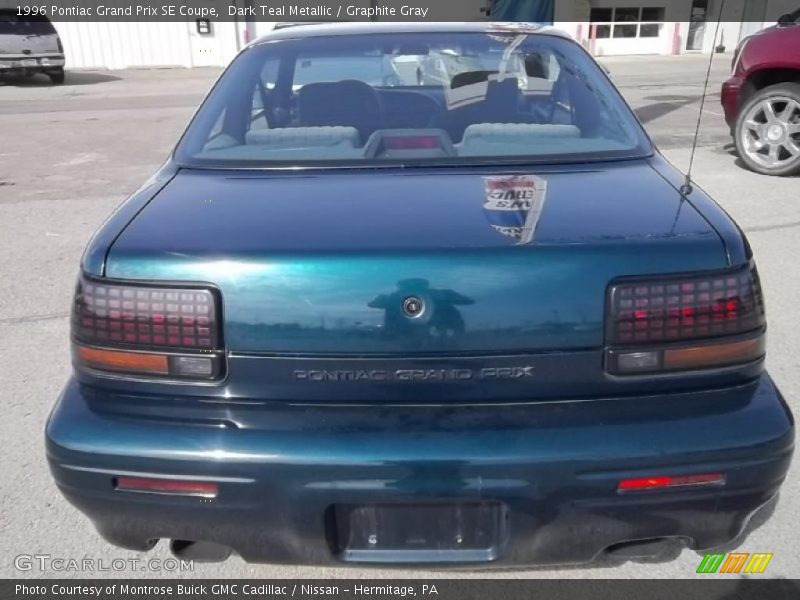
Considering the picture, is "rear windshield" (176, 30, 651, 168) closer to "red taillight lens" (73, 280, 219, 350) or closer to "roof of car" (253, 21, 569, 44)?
"roof of car" (253, 21, 569, 44)

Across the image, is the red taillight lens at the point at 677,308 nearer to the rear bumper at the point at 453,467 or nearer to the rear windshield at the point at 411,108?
the rear bumper at the point at 453,467

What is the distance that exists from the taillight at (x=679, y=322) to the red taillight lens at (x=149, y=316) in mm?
963

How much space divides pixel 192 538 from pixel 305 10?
26.6 metres


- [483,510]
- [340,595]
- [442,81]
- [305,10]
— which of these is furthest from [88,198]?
[305,10]

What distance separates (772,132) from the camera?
7379 mm

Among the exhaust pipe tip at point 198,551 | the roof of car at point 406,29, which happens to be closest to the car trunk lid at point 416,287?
the exhaust pipe tip at point 198,551

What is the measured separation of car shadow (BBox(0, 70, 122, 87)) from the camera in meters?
20.3

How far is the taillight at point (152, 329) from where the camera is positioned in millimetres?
1771

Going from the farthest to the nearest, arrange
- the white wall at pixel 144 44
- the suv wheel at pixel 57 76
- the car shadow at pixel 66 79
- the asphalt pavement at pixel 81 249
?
the white wall at pixel 144 44
the car shadow at pixel 66 79
the suv wheel at pixel 57 76
the asphalt pavement at pixel 81 249

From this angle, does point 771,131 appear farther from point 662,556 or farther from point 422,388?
point 422,388

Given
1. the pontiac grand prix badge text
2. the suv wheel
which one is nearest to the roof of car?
the pontiac grand prix badge text

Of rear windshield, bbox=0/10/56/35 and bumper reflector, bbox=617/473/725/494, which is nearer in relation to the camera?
bumper reflector, bbox=617/473/725/494

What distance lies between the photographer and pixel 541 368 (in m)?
1.77

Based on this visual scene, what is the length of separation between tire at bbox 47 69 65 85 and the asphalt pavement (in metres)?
4.51
